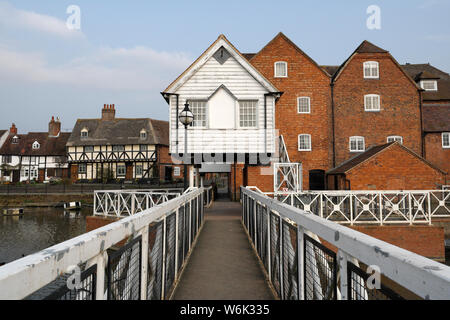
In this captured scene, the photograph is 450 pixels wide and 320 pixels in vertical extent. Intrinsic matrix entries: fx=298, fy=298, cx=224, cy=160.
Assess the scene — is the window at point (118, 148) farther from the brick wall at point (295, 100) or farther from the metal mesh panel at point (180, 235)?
the metal mesh panel at point (180, 235)

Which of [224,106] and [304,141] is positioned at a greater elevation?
[224,106]

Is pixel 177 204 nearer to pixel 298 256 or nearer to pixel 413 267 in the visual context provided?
pixel 298 256

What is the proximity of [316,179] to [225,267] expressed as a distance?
19.4 m

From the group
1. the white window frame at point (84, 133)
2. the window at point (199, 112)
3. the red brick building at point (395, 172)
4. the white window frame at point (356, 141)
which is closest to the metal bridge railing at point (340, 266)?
the window at point (199, 112)

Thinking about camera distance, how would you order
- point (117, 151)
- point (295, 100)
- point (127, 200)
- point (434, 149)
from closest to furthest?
point (127, 200) < point (295, 100) < point (434, 149) < point (117, 151)

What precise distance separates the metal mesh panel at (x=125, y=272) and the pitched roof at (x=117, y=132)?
140ft

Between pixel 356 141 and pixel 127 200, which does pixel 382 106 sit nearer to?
pixel 356 141

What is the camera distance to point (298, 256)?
10.2 ft

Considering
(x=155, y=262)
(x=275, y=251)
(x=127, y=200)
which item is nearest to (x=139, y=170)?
(x=127, y=200)

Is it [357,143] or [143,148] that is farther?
[143,148]

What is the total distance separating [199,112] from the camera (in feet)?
47.3

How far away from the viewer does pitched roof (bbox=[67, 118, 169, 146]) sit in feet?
149
